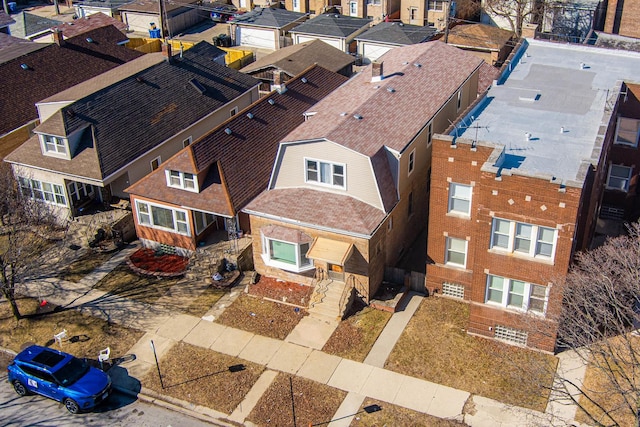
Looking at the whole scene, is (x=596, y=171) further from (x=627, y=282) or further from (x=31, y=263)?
(x=31, y=263)

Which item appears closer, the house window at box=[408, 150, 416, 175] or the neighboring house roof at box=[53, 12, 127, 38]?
the house window at box=[408, 150, 416, 175]

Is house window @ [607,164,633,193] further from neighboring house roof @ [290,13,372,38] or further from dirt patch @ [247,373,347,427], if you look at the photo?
neighboring house roof @ [290,13,372,38]

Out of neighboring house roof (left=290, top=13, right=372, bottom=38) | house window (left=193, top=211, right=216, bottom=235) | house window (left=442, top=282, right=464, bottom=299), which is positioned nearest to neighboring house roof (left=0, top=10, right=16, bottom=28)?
neighboring house roof (left=290, top=13, right=372, bottom=38)

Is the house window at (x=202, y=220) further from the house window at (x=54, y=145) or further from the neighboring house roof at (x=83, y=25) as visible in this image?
the neighboring house roof at (x=83, y=25)

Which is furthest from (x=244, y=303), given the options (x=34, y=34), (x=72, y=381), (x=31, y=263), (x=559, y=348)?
(x=34, y=34)

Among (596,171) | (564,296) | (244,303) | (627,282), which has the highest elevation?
(596,171)

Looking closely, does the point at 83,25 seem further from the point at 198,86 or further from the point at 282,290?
the point at 282,290
